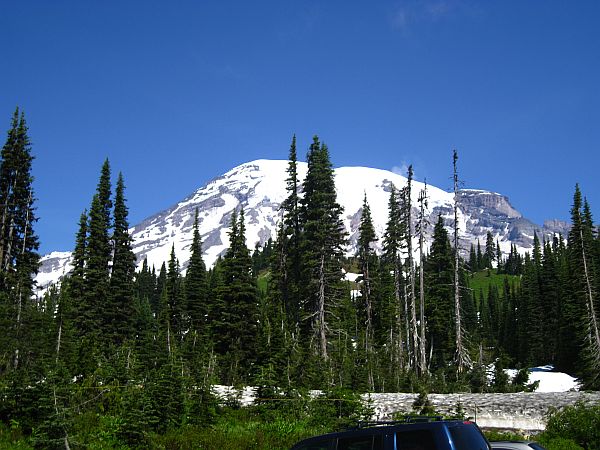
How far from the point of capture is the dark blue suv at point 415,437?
7.89 metres

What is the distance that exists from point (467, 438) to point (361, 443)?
1.61 metres

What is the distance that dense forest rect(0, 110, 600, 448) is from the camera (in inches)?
699

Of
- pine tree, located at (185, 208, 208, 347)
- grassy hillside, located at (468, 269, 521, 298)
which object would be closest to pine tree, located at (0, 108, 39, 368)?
pine tree, located at (185, 208, 208, 347)

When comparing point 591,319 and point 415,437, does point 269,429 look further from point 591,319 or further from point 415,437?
point 591,319

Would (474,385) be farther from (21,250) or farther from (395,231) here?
(21,250)

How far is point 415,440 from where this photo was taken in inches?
319

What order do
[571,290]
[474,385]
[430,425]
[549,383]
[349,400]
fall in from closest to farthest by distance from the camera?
[430,425], [349,400], [474,385], [549,383], [571,290]

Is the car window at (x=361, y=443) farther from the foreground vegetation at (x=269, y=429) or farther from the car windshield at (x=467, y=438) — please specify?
the foreground vegetation at (x=269, y=429)

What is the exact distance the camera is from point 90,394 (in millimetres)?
19656

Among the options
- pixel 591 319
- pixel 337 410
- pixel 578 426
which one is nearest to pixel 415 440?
pixel 578 426

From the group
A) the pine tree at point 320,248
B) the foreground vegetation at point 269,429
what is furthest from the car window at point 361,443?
the pine tree at point 320,248

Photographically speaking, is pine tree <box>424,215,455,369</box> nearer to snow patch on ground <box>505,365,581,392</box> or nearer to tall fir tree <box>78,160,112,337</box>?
snow patch on ground <box>505,365,581,392</box>

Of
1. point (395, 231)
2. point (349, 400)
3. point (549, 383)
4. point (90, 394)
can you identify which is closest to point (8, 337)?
point (90, 394)

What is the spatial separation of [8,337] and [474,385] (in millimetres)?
24488
